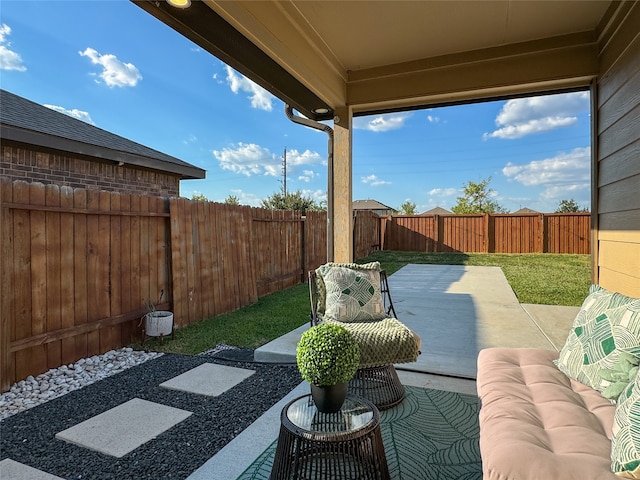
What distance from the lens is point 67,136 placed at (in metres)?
5.05

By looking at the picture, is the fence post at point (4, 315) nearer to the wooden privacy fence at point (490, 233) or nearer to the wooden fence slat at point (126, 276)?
the wooden fence slat at point (126, 276)

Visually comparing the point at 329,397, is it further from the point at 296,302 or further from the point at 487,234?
the point at 487,234

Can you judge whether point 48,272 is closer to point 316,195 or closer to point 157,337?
point 157,337

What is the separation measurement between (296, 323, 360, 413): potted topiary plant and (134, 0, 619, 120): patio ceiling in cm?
164

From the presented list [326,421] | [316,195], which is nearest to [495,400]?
[326,421]

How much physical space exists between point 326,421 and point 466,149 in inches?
→ 736

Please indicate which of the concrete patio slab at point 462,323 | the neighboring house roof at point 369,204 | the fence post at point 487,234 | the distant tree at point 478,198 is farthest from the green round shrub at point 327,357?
the neighboring house roof at point 369,204

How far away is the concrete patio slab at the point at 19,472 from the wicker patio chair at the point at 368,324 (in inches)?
62.7

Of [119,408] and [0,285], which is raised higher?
[0,285]

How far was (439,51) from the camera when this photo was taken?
9.70 feet

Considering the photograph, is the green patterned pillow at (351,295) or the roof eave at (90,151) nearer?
the green patterned pillow at (351,295)

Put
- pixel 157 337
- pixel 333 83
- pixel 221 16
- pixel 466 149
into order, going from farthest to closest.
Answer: pixel 466 149 < pixel 157 337 < pixel 333 83 < pixel 221 16

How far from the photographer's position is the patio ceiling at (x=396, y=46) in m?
2.10

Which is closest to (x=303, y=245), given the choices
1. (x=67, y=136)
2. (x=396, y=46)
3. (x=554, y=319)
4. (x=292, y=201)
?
(x=67, y=136)
